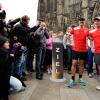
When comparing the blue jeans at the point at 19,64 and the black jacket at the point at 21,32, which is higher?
the black jacket at the point at 21,32

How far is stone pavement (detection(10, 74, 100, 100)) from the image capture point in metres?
6.15

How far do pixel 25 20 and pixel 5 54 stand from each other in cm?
255

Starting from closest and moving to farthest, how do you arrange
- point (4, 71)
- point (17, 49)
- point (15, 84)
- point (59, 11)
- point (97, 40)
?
point (4, 71), point (15, 84), point (97, 40), point (17, 49), point (59, 11)

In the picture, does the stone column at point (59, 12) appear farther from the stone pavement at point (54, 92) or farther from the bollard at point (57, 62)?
the stone pavement at point (54, 92)

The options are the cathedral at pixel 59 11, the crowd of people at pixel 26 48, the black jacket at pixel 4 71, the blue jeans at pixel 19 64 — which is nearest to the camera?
the black jacket at pixel 4 71

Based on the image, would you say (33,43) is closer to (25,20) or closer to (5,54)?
(25,20)

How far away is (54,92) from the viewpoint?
6.70 m

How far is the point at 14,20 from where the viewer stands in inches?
301

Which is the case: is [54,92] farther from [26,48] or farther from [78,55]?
[26,48]

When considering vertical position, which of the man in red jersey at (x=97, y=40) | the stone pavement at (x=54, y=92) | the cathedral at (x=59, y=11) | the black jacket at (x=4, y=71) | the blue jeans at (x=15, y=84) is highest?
the cathedral at (x=59, y=11)

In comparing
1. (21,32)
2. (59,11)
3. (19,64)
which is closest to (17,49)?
(19,64)

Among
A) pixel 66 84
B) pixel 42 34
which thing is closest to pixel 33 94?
pixel 66 84

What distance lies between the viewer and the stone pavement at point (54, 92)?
6148 mm

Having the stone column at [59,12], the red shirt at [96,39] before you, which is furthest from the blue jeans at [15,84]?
the stone column at [59,12]
